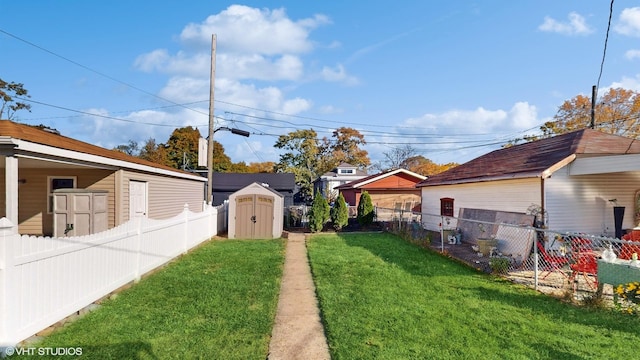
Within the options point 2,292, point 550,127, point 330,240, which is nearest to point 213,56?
point 330,240

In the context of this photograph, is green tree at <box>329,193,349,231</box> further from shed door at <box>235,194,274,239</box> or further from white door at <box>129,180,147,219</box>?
white door at <box>129,180,147,219</box>

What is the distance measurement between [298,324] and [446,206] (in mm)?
12527

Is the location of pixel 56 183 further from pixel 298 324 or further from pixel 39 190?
pixel 298 324

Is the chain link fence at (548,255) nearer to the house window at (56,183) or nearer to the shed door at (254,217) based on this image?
the shed door at (254,217)

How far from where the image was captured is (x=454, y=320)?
16.4 ft

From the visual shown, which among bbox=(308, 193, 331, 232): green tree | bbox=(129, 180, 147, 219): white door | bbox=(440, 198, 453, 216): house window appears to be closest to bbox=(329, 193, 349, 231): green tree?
bbox=(308, 193, 331, 232): green tree

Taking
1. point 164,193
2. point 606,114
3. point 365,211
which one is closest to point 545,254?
point 365,211

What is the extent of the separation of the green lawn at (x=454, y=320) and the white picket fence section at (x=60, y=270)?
3416mm

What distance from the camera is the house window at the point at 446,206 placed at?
616 inches

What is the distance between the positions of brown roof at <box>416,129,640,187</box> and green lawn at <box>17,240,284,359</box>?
7.80 m

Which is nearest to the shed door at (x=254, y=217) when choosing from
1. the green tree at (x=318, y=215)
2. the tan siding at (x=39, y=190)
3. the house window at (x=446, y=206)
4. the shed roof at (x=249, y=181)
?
the green tree at (x=318, y=215)

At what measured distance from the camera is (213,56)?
16453 millimetres

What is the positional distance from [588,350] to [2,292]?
6290mm

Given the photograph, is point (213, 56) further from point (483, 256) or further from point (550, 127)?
point (550, 127)
